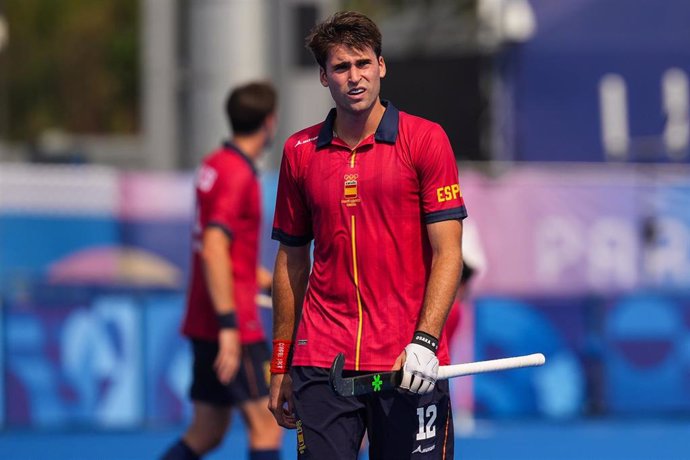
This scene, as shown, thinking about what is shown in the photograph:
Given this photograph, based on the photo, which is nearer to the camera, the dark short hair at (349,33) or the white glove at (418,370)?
the white glove at (418,370)

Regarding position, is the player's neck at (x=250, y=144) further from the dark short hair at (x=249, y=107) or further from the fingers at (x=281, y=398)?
the fingers at (x=281, y=398)

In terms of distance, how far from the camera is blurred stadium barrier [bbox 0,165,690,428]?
12.9 meters

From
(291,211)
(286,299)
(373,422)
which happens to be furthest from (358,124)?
(373,422)

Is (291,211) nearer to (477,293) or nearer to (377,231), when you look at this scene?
(377,231)

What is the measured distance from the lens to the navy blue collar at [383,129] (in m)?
5.04

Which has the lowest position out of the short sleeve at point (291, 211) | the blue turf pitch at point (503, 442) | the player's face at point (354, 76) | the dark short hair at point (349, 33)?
the blue turf pitch at point (503, 442)

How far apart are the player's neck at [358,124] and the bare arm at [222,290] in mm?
2166

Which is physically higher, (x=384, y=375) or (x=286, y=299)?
(x=286, y=299)

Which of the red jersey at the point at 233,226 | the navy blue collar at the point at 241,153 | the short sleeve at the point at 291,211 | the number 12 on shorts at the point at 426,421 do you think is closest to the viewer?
the number 12 on shorts at the point at 426,421

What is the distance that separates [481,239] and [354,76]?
9123 mm

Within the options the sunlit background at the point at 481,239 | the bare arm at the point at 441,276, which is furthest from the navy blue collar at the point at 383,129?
the sunlit background at the point at 481,239

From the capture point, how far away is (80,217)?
529 inches

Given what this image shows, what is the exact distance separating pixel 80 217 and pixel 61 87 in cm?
3977

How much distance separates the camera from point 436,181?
4.99 meters
